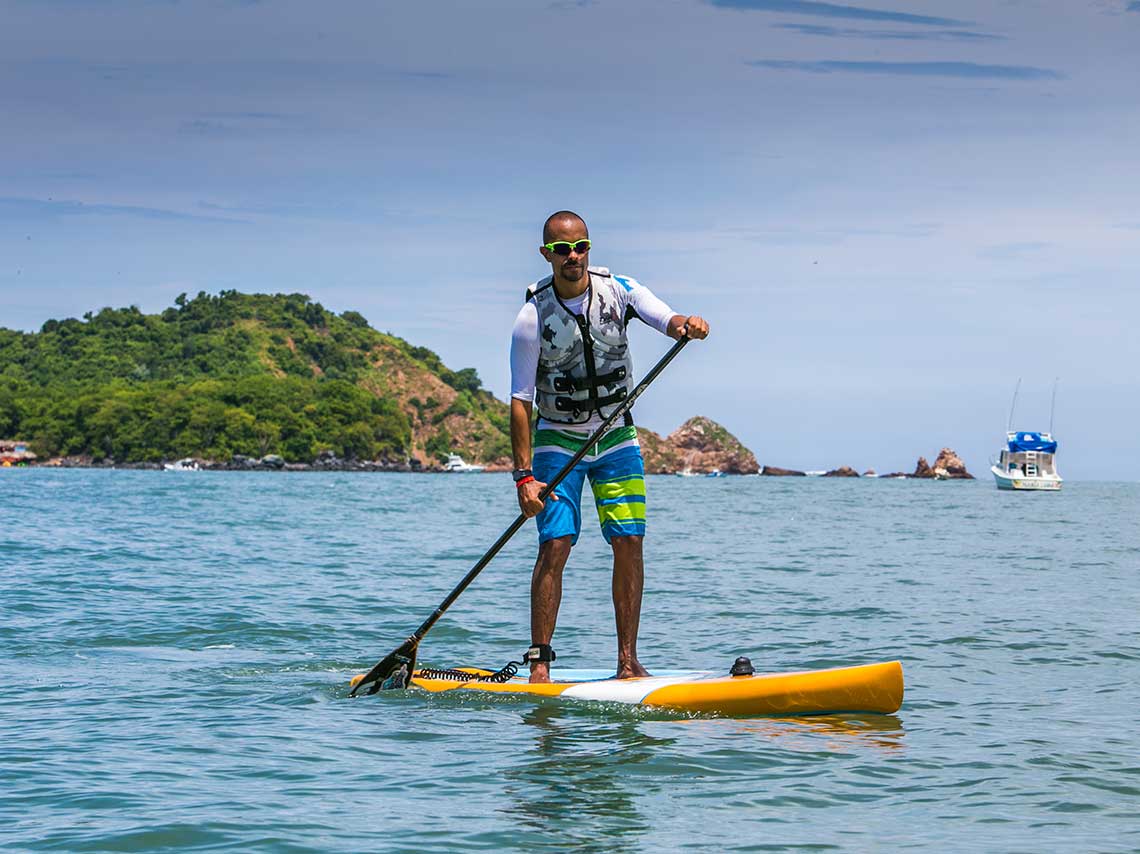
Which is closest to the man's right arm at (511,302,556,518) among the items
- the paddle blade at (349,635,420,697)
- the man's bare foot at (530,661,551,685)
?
the man's bare foot at (530,661,551,685)

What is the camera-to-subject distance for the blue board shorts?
26.3 ft

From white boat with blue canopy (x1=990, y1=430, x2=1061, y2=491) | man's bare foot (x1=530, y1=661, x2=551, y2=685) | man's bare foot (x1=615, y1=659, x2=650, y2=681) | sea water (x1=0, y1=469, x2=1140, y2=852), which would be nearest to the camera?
sea water (x1=0, y1=469, x2=1140, y2=852)

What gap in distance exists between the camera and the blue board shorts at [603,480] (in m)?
8.03

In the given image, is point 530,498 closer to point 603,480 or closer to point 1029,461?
point 603,480

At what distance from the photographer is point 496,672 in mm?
8750

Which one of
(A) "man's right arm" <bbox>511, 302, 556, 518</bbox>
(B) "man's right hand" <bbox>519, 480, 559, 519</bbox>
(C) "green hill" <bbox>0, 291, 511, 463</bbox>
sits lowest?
(B) "man's right hand" <bbox>519, 480, 559, 519</bbox>

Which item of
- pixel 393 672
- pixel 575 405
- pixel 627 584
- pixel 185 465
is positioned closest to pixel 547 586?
pixel 627 584

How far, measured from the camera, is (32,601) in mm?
14086

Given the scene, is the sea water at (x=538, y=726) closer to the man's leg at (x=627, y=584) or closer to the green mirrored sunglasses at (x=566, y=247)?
the man's leg at (x=627, y=584)

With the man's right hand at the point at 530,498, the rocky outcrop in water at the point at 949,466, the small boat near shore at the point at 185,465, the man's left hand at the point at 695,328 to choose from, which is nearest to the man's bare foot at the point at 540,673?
the man's right hand at the point at 530,498

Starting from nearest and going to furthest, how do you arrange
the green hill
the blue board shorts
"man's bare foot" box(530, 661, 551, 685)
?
the blue board shorts, "man's bare foot" box(530, 661, 551, 685), the green hill

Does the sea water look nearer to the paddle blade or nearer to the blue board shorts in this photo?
the paddle blade

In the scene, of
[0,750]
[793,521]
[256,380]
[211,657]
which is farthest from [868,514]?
[256,380]

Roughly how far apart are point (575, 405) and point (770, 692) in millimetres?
2082
